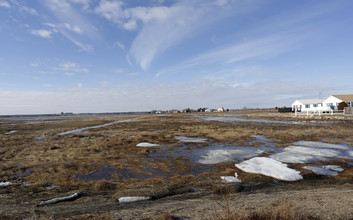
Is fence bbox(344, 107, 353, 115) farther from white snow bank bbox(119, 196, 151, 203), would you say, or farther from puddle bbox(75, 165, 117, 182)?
white snow bank bbox(119, 196, 151, 203)

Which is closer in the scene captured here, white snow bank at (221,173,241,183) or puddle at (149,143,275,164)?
white snow bank at (221,173,241,183)

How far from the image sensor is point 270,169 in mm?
9398

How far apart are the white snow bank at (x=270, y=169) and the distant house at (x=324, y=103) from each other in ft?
184

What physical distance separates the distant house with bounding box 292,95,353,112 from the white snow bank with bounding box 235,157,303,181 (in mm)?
56154

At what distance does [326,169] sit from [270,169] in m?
2.90

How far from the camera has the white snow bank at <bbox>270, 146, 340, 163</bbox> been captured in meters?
11.3

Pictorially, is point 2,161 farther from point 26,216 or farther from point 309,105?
point 309,105

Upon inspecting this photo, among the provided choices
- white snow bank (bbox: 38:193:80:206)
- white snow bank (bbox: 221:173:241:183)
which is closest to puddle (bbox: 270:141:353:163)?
white snow bank (bbox: 221:173:241:183)

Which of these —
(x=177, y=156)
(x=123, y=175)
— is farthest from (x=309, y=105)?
(x=123, y=175)

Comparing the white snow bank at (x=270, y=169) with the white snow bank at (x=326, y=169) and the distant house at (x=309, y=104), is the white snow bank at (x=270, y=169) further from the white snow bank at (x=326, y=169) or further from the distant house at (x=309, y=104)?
the distant house at (x=309, y=104)

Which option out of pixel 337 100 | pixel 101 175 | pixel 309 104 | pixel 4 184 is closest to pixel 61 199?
pixel 101 175

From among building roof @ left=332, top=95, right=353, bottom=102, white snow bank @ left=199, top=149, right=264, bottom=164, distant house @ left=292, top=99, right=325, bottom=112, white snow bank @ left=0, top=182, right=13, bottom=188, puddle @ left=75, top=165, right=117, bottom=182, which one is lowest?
puddle @ left=75, top=165, right=117, bottom=182

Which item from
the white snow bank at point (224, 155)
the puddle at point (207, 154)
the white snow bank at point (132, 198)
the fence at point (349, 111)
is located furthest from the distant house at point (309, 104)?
the white snow bank at point (132, 198)

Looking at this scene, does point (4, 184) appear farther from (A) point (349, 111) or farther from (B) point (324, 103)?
(B) point (324, 103)
